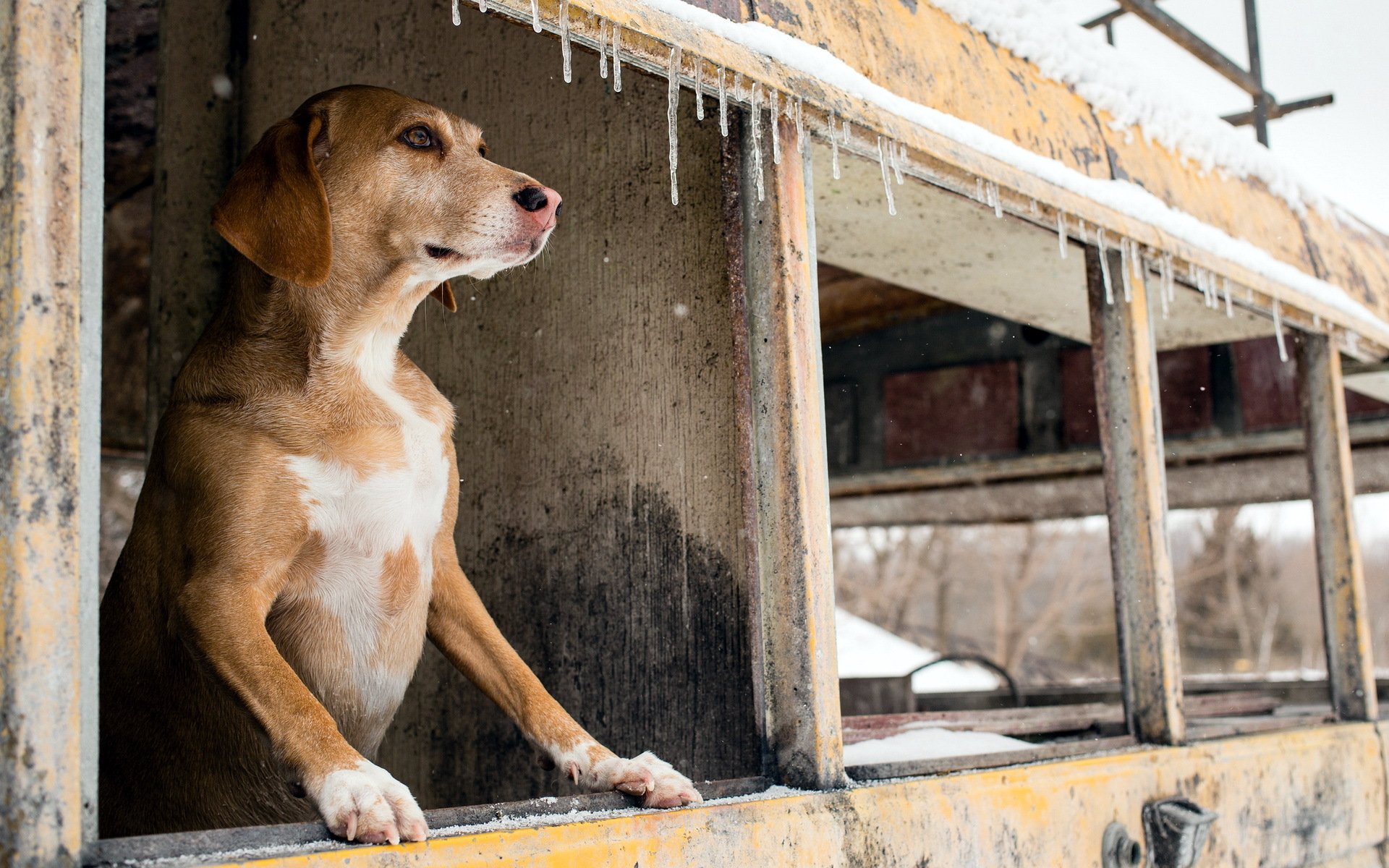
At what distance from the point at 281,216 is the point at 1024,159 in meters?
1.73

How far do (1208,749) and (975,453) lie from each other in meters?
4.30

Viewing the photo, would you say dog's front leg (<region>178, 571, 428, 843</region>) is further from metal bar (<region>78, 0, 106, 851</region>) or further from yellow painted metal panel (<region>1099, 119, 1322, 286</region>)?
yellow painted metal panel (<region>1099, 119, 1322, 286</region>)

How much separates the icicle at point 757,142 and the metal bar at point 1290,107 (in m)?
3.72

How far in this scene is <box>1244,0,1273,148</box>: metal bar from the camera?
491cm

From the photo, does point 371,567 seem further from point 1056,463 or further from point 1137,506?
point 1056,463

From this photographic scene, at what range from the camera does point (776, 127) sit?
2338 millimetres

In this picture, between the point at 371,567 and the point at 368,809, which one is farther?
the point at 371,567

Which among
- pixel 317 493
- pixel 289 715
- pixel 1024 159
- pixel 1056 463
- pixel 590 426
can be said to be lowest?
pixel 289 715

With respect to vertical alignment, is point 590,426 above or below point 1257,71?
below

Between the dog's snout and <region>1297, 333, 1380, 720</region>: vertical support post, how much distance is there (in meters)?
3.15

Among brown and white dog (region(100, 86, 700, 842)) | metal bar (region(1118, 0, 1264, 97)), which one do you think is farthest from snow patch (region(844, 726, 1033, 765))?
metal bar (region(1118, 0, 1264, 97))

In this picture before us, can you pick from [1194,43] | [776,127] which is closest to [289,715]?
[776,127]

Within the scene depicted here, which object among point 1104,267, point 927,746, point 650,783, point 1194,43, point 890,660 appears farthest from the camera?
point 890,660

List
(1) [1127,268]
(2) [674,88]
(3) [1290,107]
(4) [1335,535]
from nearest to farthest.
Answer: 1. (2) [674,88]
2. (1) [1127,268]
3. (4) [1335,535]
4. (3) [1290,107]
